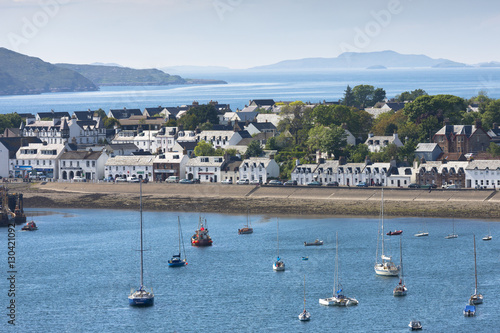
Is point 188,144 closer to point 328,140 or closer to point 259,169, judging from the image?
point 259,169

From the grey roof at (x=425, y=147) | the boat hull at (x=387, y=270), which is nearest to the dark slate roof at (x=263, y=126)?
the grey roof at (x=425, y=147)

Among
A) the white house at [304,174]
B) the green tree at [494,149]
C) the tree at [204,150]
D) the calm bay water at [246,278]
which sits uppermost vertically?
the green tree at [494,149]

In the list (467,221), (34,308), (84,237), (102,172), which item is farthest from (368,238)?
(102,172)

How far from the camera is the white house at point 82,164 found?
14650cm

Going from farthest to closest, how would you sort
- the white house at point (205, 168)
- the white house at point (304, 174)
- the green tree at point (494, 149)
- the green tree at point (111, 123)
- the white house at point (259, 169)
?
the green tree at point (111, 123) → the white house at point (205, 168) → the white house at point (259, 169) → the white house at point (304, 174) → the green tree at point (494, 149)

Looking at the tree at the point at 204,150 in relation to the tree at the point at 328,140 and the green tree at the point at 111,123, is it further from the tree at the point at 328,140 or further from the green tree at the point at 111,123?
the green tree at the point at 111,123

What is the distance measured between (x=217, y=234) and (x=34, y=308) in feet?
108

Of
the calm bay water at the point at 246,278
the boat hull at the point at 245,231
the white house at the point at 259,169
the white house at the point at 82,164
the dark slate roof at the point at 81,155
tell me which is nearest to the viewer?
the calm bay water at the point at 246,278

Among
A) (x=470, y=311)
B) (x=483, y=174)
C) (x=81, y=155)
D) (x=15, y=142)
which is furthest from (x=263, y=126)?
(x=470, y=311)

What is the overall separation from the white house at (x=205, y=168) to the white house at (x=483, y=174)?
3364cm

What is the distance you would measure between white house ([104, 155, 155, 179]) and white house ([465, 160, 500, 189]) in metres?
44.4

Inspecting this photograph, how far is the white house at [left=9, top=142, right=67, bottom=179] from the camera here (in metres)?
150

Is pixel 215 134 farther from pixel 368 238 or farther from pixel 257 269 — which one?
pixel 257 269

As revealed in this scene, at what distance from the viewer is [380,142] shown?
140875 millimetres
